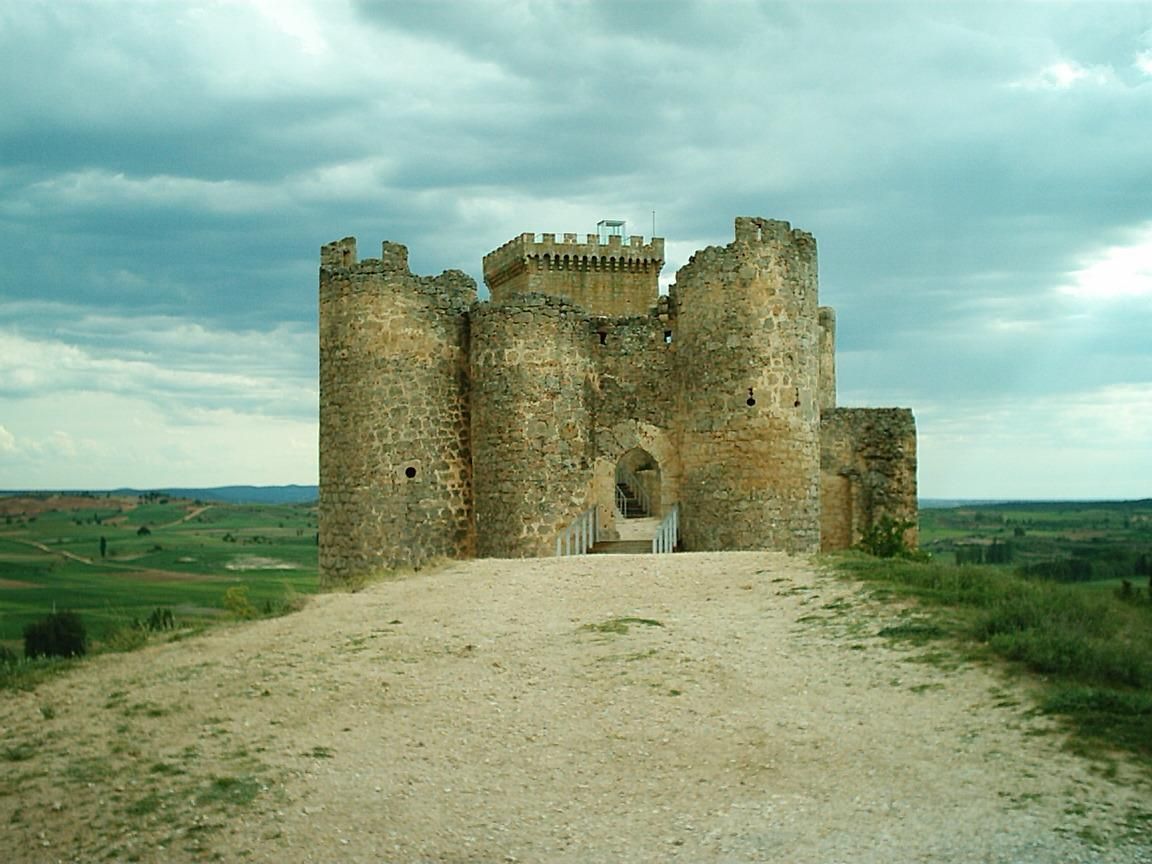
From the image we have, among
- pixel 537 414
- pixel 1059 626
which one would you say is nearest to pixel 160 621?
pixel 537 414

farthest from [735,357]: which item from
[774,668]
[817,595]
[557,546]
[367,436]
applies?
[774,668]

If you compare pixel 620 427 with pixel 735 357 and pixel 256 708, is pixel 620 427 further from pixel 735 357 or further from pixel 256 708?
pixel 256 708

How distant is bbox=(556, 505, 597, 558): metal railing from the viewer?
20828 millimetres

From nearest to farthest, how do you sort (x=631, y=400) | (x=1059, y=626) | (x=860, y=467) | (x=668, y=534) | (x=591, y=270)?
(x=1059, y=626), (x=668, y=534), (x=631, y=400), (x=860, y=467), (x=591, y=270)

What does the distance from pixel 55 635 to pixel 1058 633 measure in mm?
12323

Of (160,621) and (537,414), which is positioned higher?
(537,414)

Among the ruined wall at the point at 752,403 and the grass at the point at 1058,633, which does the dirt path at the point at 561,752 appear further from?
the ruined wall at the point at 752,403

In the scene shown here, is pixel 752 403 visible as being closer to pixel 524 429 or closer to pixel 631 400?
pixel 631 400

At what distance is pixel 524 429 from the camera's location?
20812mm

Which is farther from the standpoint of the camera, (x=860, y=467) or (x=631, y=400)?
(x=860, y=467)

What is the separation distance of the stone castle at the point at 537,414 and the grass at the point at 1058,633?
20.3 ft

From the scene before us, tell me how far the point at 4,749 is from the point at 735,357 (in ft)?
45.4

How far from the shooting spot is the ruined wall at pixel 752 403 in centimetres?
2109

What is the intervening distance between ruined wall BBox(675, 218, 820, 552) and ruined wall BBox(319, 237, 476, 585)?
4.11 meters
